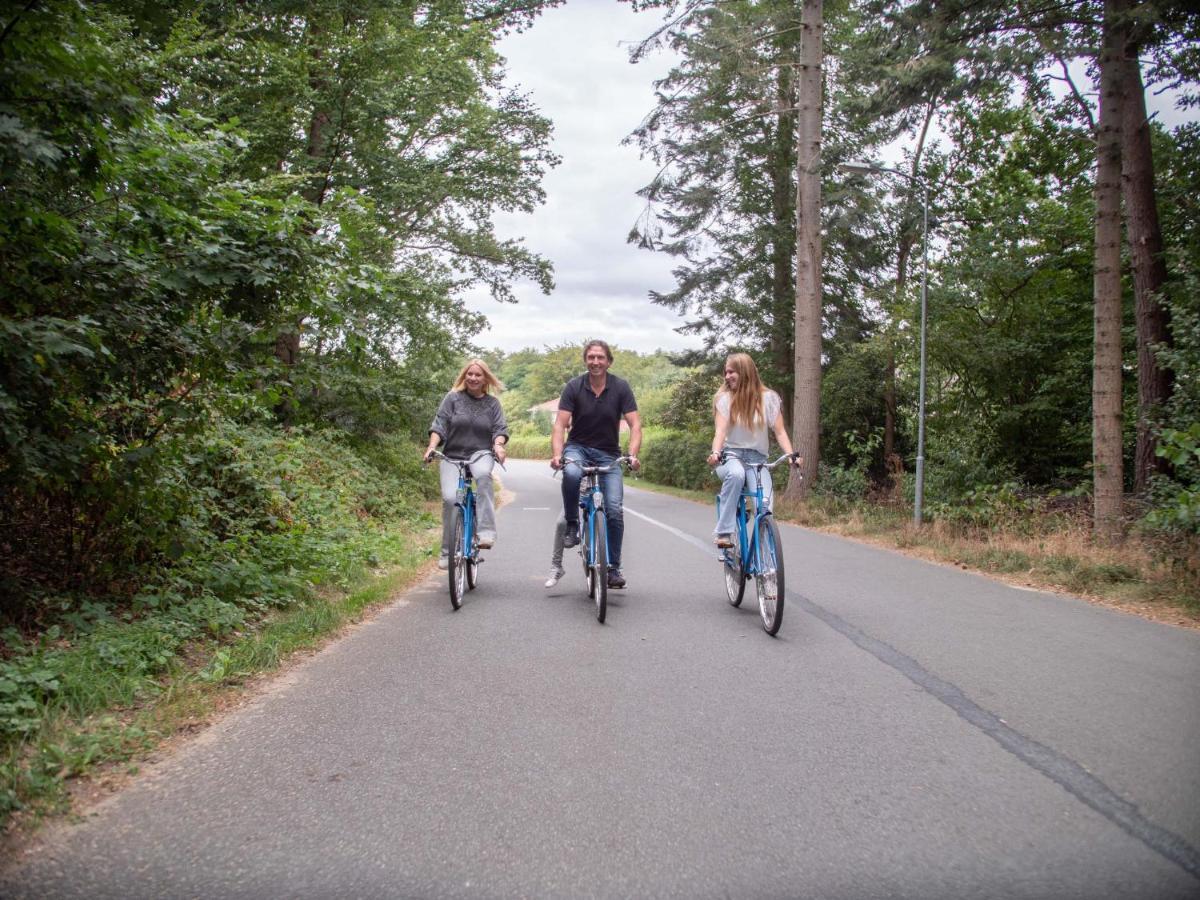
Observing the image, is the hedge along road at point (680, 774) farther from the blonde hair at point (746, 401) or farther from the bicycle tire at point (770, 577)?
the blonde hair at point (746, 401)

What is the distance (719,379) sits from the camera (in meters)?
26.4

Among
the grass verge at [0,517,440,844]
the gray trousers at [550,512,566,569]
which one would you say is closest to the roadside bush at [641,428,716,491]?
the gray trousers at [550,512,566,569]

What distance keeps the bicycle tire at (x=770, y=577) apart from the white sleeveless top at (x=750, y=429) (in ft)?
2.46

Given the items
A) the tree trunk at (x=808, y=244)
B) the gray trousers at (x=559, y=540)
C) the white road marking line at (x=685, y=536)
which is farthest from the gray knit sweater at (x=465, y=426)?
the tree trunk at (x=808, y=244)

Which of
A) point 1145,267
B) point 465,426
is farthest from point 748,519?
point 1145,267

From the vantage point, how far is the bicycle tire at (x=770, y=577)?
527 centimetres

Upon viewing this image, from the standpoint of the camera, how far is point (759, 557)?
5797mm

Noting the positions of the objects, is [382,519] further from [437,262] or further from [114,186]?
[114,186]

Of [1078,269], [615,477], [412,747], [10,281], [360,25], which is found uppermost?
[360,25]

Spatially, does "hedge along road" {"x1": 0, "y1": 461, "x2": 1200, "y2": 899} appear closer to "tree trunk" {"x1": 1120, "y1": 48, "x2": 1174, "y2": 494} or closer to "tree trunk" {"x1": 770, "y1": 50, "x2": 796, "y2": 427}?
"tree trunk" {"x1": 1120, "y1": 48, "x2": 1174, "y2": 494}

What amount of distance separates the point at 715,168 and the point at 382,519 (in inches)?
606

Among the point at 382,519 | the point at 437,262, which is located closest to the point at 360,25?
the point at 437,262

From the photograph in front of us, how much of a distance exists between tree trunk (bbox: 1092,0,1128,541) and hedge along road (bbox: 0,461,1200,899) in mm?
5621

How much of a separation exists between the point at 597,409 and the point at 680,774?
3854mm
